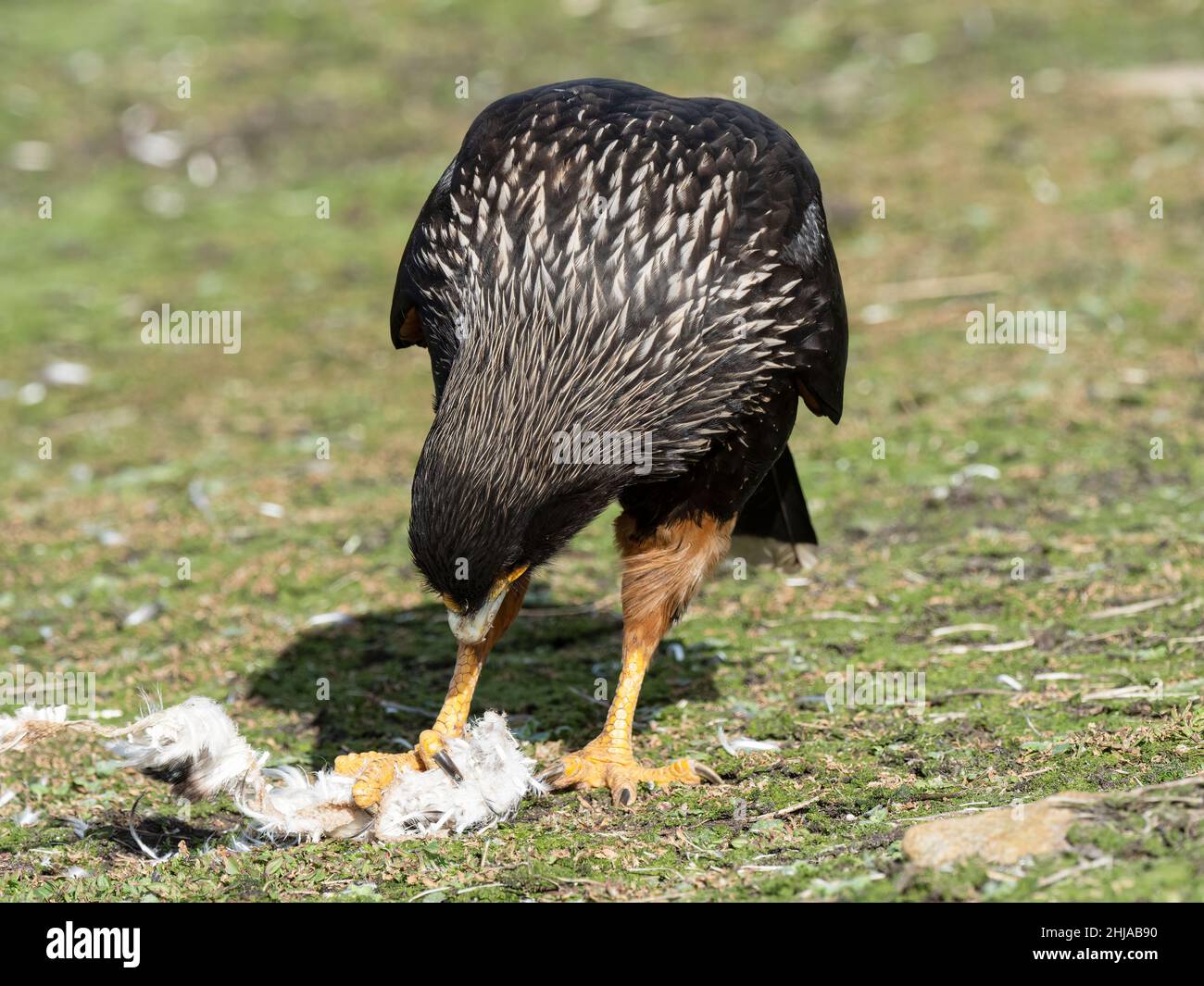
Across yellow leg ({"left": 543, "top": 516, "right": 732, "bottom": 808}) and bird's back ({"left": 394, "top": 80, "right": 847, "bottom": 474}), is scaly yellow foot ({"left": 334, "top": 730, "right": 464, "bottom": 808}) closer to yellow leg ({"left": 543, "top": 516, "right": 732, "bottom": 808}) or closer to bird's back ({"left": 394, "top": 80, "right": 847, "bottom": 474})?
yellow leg ({"left": 543, "top": 516, "right": 732, "bottom": 808})

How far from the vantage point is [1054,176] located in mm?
14562

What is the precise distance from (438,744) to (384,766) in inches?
8.4

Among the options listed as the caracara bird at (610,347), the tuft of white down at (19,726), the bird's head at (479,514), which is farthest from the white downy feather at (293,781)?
the bird's head at (479,514)

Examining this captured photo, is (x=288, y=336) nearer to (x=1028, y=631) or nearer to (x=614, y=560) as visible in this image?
(x=614, y=560)

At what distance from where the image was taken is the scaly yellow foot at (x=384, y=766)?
5.44 meters

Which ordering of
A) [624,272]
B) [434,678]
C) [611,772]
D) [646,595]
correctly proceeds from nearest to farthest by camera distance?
[624,272] < [611,772] < [646,595] < [434,678]

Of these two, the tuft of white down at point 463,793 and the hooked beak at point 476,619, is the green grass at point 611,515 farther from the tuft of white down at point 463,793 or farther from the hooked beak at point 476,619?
the hooked beak at point 476,619

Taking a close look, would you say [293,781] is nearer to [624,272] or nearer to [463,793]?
[463,793]

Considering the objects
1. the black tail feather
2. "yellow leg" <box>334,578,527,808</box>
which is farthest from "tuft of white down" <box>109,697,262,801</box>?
the black tail feather

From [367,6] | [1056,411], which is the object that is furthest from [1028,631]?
[367,6]

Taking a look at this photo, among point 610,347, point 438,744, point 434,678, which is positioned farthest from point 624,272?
point 434,678

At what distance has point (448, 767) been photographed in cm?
547

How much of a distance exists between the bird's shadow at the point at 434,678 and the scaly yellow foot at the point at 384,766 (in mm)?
445
